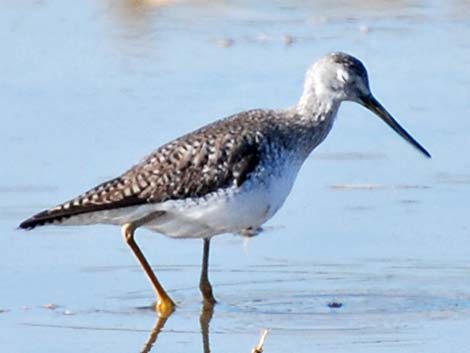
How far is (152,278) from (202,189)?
54 centimetres

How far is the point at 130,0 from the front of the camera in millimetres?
15094

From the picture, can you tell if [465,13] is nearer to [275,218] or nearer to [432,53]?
[432,53]

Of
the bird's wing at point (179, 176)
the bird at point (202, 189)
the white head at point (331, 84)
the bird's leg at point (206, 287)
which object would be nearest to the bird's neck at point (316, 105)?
the white head at point (331, 84)

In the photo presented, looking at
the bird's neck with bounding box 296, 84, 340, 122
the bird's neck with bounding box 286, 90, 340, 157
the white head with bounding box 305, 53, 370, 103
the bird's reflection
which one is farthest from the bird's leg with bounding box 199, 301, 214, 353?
the white head with bounding box 305, 53, 370, 103

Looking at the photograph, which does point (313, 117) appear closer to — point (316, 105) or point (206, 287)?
point (316, 105)

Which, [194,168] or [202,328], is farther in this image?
[194,168]

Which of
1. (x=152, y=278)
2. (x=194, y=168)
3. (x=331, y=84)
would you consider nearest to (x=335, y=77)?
(x=331, y=84)

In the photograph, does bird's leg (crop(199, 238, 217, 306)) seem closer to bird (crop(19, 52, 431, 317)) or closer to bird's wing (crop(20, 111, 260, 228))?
bird (crop(19, 52, 431, 317))

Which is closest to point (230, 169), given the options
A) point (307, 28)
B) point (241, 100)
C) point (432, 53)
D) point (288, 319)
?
point (288, 319)

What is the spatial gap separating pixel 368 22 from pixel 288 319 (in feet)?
22.1

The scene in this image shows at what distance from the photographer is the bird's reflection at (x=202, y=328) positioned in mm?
7796

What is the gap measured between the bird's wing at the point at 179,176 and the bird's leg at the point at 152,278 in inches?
11.5

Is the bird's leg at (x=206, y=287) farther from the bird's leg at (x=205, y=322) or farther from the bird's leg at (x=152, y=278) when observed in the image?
the bird's leg at (x=152, y=278)

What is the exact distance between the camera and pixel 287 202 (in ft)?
33.3
